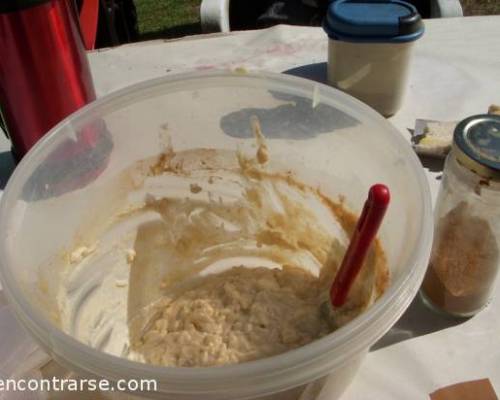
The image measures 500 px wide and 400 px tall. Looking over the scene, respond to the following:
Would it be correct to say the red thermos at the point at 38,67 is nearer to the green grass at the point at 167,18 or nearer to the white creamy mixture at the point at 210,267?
the white creamy mixture at the point at 210,267

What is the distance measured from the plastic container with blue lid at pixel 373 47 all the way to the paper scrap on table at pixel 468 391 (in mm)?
445

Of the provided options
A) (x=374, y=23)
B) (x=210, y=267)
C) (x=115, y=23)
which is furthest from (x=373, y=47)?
(x=115, y=23)

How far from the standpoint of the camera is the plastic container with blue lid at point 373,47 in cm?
78

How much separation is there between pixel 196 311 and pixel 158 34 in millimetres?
1769

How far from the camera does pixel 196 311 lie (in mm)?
595

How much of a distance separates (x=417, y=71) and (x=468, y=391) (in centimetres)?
58

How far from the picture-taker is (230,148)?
0.68 metres

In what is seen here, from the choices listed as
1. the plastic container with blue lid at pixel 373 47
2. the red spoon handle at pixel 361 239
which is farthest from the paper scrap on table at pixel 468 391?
the plastic container with blue lid at pixel 373 47

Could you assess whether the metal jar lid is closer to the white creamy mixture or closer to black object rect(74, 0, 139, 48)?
the white creamy mixture

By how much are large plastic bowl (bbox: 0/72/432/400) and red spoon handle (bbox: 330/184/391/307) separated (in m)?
0.03

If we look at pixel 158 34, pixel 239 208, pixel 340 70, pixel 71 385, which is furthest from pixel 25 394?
pixel 158 34

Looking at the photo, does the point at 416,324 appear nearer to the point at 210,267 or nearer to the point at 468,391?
the point at 468,391

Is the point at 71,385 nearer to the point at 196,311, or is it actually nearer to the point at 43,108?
the point at 196,311

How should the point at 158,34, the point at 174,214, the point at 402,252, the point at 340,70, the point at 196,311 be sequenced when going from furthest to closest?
1. the point at 158,34
2. the point at 340,70
3. the point at 174,214
4. the point at 196,311
5. the point at 402,252
